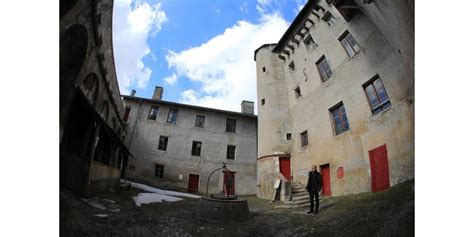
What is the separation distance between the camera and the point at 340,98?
7.92 metres

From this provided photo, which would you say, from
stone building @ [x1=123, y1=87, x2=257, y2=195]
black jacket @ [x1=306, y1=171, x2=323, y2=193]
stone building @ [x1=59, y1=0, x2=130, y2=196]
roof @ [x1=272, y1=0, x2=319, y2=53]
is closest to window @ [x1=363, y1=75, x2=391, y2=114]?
black jacket @ [x1=306, y1=171, x2=323, y2=193]

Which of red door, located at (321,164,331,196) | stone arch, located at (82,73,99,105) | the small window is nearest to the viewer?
stone arch, located at (82,73,99,105)

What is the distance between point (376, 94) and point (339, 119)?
2717 millimetres

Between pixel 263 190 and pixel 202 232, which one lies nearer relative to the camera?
pixel 202 232

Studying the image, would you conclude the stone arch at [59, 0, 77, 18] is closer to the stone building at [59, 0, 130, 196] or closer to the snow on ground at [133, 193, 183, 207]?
the stone building at [59, 0, 130, 196]

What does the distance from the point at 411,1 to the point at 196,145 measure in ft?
48.6

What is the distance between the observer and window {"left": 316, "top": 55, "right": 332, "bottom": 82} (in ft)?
30.9

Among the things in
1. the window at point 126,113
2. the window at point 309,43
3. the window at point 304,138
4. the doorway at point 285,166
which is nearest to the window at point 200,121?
the window at point 126,113

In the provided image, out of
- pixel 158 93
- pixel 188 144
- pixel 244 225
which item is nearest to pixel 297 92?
pixel 188 144

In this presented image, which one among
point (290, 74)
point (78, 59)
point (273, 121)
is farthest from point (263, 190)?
point (78, 59)

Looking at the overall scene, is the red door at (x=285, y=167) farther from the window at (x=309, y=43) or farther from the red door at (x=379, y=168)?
the window at (x=309, y=43)

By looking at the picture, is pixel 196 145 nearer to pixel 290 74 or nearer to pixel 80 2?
pixel 290 74

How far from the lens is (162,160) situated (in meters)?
14.8

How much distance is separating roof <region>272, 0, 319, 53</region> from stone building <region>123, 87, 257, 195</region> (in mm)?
5978
